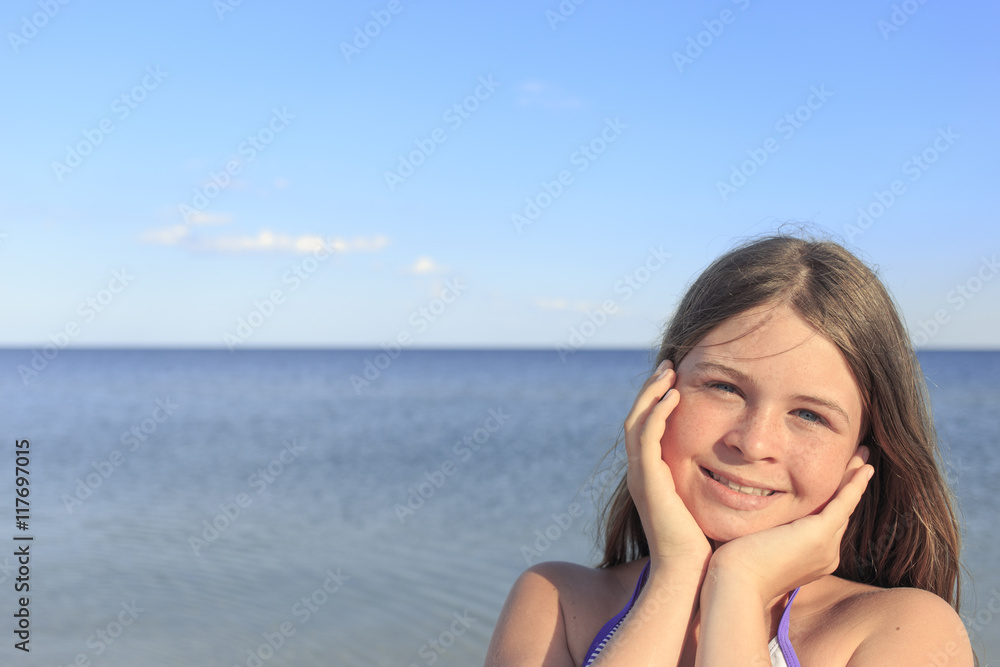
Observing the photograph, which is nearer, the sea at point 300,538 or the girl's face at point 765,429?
the girl's face at point 765,429

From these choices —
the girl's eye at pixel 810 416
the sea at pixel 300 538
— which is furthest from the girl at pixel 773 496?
the sea at pixel 300 538

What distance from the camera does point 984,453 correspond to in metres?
17.6

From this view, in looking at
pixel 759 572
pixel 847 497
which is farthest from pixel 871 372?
pixel 759 572

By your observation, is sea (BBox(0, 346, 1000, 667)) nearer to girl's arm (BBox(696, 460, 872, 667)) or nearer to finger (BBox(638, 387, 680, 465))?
finger (BBox(638, 387, 680, 465))

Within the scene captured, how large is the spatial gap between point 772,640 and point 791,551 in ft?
1.11

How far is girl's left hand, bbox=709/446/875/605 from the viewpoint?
80.3 inches

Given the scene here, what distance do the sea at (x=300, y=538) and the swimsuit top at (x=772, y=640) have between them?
86 centimetres

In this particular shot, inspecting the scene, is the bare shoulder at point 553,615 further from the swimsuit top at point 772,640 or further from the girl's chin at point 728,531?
the girl's chin at point 728,531

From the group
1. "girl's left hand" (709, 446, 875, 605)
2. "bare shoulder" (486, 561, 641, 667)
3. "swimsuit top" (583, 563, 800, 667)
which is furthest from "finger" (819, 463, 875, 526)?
"bare shoulder" (486, 561, 641, 667)

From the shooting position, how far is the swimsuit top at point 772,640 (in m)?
2.12

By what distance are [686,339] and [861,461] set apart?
65cm

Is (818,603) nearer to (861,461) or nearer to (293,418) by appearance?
(861,461)

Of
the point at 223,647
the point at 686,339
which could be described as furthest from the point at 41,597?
the point at 686,339

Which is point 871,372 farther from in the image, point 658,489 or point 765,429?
point 658,489
